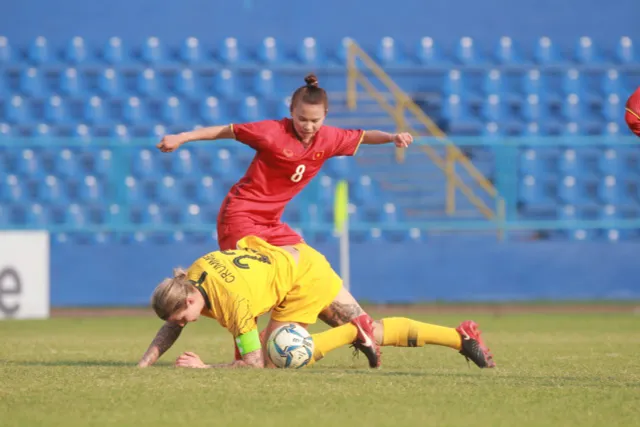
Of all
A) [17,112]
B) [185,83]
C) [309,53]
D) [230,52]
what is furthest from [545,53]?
[17,112]

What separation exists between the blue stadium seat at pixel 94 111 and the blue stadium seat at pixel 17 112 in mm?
930

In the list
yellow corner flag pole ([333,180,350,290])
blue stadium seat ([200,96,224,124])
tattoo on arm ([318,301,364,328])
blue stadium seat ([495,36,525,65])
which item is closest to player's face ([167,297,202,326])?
tattoo on arm ([318,301,364,328])

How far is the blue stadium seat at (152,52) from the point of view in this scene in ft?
60.7

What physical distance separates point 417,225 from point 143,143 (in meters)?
3.89

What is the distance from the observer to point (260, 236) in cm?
691

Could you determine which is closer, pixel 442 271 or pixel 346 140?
pixel 346 140

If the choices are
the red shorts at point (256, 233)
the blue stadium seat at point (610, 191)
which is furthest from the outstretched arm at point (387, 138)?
the blue stadium seat at point (610, 191)

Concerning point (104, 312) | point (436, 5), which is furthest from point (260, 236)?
point (436, 5)

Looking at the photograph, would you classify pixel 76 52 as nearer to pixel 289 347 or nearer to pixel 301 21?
pixel 301 21

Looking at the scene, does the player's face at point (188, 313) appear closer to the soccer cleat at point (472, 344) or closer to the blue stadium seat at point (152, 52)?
the soccer cleat at point (472, 344)

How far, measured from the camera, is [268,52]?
730 inches

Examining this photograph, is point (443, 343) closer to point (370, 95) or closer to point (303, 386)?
point (303, 386)

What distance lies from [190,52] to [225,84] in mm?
909

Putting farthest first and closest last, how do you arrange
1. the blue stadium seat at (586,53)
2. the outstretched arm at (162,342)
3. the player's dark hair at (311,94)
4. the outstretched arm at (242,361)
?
the blue stadium seat at (586,53) < the player's dark hair at (311,94) < the outstretched arm at (162,342) < the outstretched arm at (242,361)
